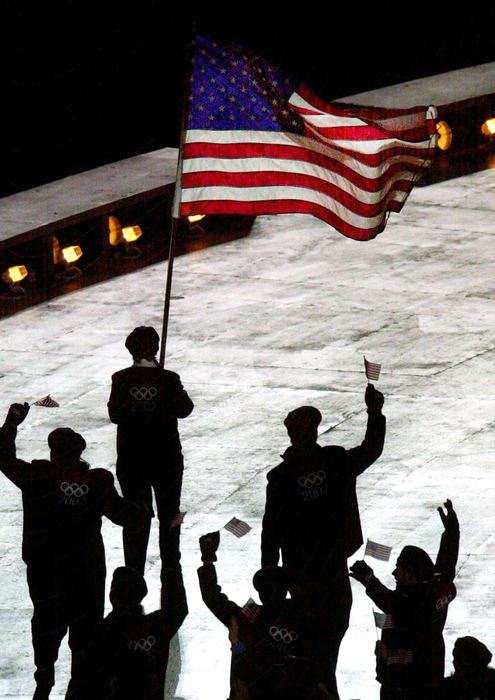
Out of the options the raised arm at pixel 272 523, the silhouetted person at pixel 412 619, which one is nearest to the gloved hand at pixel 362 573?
the silhouetted person at pixel 412 619

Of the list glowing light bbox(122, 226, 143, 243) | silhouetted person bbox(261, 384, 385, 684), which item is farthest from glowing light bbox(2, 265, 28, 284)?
silhouetted person bbox(261, 384, 385, 684)

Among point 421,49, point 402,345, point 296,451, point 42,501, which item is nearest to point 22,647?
point 42,501

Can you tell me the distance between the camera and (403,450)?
39.1 ft

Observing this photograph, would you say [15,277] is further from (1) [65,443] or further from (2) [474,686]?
(2) [474,686]

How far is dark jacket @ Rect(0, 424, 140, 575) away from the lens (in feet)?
25.0

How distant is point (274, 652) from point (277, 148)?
163 inches

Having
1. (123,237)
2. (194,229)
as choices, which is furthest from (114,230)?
(194,229)

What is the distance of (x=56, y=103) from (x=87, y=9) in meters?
1.59

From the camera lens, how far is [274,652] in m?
6.55

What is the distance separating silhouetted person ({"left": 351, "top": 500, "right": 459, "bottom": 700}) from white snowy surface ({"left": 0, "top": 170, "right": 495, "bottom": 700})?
131 centimetres

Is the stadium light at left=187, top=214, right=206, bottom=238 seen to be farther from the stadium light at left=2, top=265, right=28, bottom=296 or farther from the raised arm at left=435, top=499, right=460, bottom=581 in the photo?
the raised arm at left=435, top=499, right=460, bottom=581

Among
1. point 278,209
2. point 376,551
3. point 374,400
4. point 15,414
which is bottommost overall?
point 376,551

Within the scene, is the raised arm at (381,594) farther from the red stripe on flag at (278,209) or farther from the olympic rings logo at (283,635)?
the red stripe on flag at (278,209)

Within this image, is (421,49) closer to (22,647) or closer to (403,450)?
(403,450)
